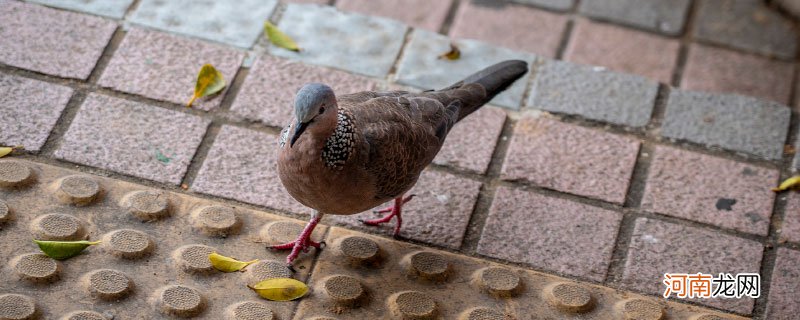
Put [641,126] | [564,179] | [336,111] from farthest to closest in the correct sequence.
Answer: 1. [641,126]
2. [564,179]
3. [336,111]

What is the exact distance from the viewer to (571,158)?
13.2 ft

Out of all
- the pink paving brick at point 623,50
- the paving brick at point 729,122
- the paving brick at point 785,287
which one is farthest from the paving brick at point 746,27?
the paving brick at point 785,287

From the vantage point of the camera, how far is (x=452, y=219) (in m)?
3.71

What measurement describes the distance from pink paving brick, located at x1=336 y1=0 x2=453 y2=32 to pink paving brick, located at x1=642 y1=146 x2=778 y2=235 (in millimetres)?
1315

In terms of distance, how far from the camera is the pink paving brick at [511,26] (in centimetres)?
458

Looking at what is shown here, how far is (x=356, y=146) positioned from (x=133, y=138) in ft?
3.83

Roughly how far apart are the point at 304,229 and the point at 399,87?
1.04 metres

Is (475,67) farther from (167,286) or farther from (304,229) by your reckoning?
(167,286)

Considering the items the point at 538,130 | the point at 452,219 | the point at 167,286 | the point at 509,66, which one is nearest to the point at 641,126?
the point at 538,130

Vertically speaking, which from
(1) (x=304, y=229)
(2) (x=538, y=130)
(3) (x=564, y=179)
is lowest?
(1) (x=304, y=229)

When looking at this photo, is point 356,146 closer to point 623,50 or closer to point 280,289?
point 280,289

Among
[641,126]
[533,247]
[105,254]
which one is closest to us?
[105,254]

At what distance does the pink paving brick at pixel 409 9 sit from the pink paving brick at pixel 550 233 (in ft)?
3.83

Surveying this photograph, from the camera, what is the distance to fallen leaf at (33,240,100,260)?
3215 millimetres
